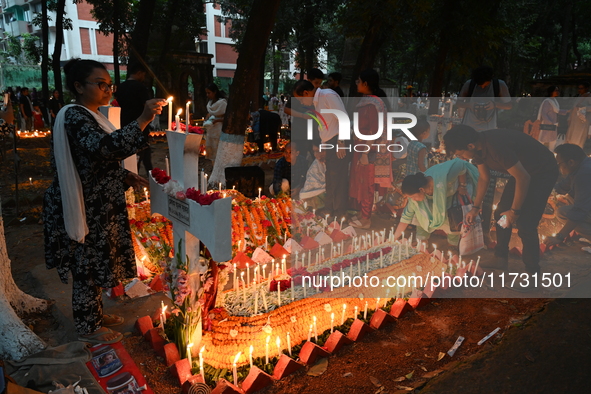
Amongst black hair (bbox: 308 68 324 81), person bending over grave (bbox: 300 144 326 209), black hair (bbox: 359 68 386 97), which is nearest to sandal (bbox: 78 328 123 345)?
person bending over grave (bbox: 300 144 326 209)

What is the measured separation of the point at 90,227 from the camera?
3.01m

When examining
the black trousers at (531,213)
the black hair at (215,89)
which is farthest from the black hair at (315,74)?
the black trousers at (531,213)

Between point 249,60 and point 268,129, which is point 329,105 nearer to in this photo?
point 249,60

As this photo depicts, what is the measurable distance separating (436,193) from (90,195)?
365cm

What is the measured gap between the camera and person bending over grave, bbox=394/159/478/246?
4875 millimetres

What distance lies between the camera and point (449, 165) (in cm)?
493

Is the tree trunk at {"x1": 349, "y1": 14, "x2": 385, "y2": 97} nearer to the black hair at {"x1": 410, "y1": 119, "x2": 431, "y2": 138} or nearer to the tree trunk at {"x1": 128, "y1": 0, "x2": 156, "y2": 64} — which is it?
the black hair at {"x1": 410, "y1": 119, "x2": 431, "y2": 138}

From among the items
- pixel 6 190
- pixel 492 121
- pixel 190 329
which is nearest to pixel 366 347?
pixel 190 329

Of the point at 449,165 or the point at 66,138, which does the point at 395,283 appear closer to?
the point at 449,165

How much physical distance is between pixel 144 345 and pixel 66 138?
1541mm

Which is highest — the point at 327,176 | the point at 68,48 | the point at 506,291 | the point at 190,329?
the point at 68,48

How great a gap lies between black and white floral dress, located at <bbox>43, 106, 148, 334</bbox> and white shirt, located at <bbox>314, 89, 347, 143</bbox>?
11.6 ft

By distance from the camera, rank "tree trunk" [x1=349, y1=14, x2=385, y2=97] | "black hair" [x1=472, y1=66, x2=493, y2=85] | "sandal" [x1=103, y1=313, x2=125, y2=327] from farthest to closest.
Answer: "tree trunk" [x1=349, y1=14, x2=385, y2=97], "black hair" [x1=472, y1=66, x2=493, y2=85], "sandal" [x1=103, y1=313, x2=125, y2=327]

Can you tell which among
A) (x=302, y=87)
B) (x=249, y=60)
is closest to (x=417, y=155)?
(x=302, y=87)
